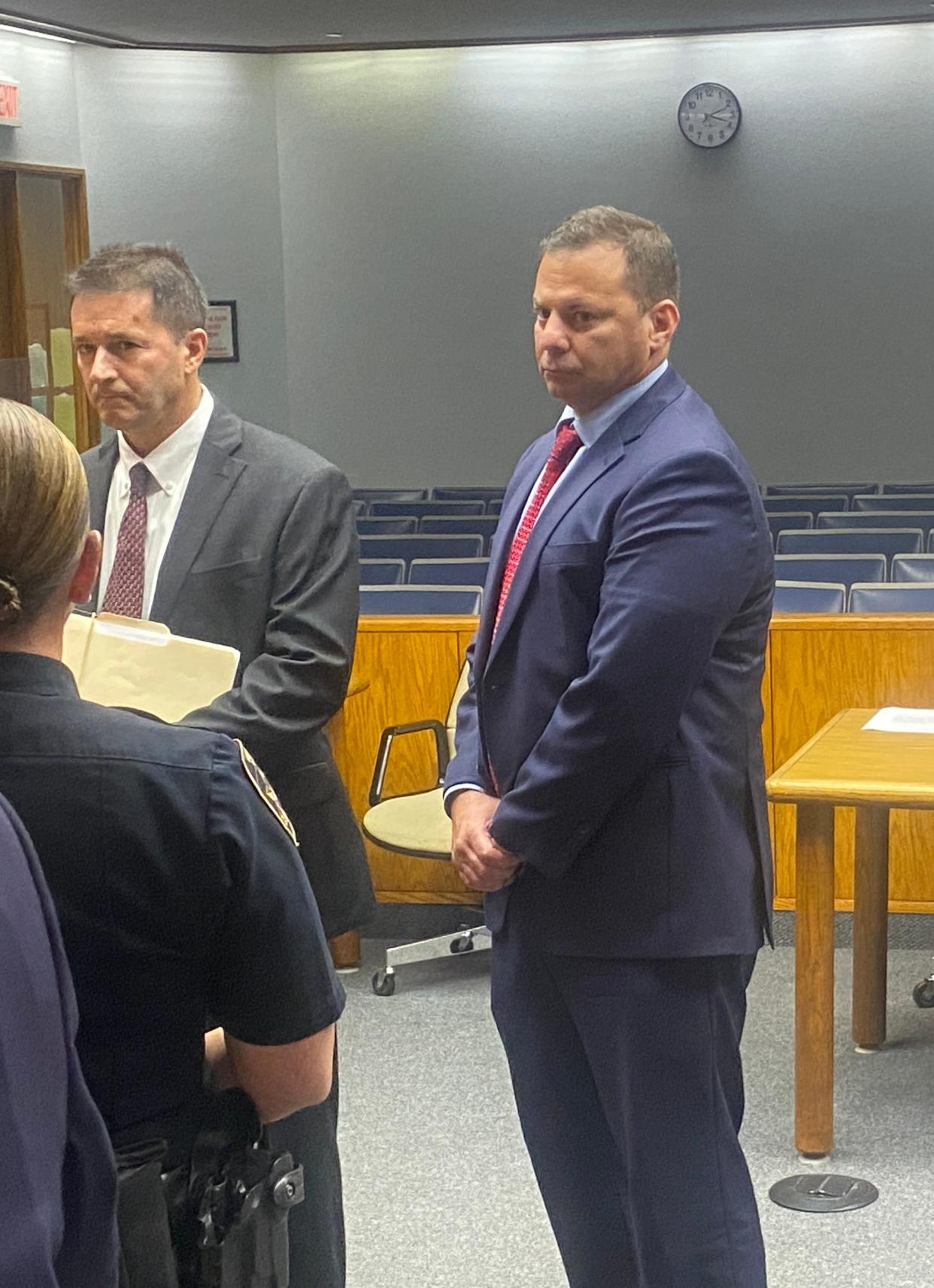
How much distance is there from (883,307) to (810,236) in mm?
736

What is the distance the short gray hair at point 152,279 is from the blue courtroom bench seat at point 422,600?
2.78m

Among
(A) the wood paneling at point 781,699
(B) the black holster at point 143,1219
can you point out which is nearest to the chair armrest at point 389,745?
(A) the wood paneling at point 781,699

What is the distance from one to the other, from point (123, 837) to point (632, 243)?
1.20m

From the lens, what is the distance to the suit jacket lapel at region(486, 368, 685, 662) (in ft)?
7.04

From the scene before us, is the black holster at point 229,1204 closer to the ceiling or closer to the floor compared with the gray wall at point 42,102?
closer to the floor

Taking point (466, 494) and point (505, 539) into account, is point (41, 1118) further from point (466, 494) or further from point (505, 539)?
point (466, 494)

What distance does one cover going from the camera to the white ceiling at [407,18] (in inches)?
408

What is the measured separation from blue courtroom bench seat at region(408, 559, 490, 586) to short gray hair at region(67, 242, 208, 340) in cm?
354

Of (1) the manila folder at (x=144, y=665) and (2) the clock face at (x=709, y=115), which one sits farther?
(2) the clock face at (x=709, y=115)

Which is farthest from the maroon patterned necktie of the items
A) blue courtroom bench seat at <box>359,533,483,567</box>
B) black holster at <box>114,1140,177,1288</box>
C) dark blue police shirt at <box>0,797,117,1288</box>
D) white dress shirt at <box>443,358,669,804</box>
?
blue courtroom bench seat at <box>359,533,483,567</box>

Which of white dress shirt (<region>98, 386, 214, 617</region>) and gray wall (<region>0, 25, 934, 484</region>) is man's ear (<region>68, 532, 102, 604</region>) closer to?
white dress shirt (<region>98, 386, 214, 617</region>)

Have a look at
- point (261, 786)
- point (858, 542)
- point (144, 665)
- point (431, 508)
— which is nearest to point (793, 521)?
point (858, 542)

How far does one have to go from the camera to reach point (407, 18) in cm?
1103

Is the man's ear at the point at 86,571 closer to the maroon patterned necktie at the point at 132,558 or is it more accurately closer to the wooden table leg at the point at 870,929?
the maroon patterned necktie at the point at 132,558
